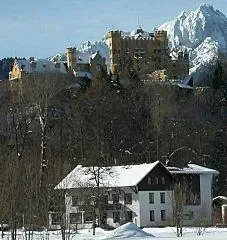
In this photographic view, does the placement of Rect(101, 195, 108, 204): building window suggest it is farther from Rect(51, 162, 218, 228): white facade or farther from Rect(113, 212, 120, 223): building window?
Rect(113, 212, 120, 223): building window

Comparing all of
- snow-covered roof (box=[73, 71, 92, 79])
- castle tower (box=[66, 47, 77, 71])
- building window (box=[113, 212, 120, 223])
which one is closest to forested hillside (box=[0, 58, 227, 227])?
building window (box=[113, 212, 120, 223])

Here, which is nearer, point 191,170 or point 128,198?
point 128,198

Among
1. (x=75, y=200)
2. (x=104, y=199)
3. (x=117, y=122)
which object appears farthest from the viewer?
(x=117, y=122)

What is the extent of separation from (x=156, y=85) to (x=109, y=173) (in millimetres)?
28988

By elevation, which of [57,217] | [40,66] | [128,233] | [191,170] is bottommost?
[128,233]

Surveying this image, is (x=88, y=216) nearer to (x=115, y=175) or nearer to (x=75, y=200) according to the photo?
(x=75, y=200)

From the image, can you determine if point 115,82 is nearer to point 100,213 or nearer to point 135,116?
point 135,116

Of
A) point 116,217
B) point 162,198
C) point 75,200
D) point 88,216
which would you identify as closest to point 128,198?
point 116,217

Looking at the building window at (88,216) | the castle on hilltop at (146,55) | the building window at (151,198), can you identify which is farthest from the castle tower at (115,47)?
the building window at (88,216)

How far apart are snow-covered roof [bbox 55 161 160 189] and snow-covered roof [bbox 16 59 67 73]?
4006 cm

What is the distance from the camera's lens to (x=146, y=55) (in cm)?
11319

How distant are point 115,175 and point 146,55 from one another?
5699 cm

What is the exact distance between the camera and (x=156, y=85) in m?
83.9

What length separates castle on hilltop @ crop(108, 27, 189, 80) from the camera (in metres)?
106
